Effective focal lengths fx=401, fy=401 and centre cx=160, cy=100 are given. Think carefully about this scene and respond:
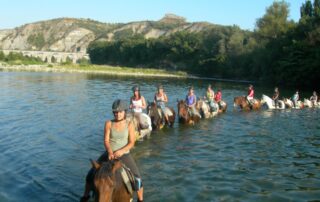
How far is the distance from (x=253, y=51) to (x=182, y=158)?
260 ft

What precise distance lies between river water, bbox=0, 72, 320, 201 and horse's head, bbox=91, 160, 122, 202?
3.24 m

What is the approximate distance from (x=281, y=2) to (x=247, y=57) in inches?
553

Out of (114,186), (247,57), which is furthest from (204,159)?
(247,57)

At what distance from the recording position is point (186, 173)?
12672 mm

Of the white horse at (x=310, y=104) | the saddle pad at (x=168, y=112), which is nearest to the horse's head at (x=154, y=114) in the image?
the saddle pad at (x=168, y=112)

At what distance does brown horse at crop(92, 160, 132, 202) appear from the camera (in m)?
7.11

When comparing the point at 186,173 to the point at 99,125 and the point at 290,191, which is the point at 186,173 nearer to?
the point at 290,191

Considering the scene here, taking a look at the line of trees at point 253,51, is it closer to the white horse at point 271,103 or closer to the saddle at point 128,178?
the white horse at point 271,103

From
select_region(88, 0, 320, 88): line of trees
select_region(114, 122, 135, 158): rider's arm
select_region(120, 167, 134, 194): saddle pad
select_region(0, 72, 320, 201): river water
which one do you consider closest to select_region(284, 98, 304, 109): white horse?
select_region(0, 72, 320, 201): river water

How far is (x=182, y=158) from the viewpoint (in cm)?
1459

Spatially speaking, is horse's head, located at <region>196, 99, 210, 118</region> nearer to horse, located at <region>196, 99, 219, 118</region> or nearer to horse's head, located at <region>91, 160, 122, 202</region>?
horse, located at <region>196, 99, 219, 118</region>

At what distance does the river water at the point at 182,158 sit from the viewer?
11.0 metres

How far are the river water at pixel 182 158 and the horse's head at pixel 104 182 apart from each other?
127 inches

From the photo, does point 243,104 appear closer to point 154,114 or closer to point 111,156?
point 154,114
